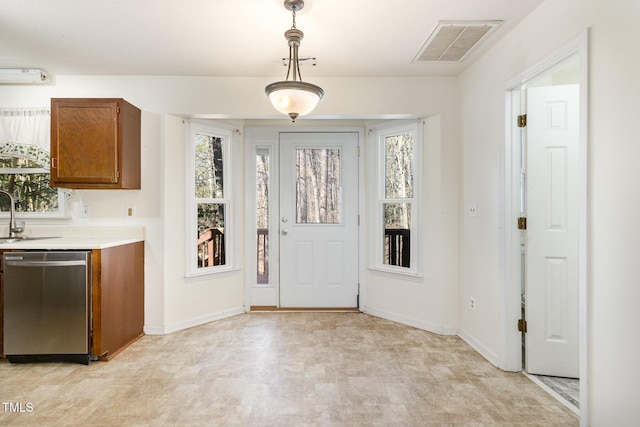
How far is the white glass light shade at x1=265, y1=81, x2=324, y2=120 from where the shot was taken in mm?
2127

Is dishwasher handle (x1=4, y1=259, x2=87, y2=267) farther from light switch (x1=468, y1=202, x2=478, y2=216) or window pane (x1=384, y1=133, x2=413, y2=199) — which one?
light switch (x1=468, y1=202, x2=478, y2=216)

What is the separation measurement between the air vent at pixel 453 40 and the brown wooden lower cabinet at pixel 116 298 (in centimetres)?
300

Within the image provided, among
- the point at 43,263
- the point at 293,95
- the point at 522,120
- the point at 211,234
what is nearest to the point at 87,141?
the point at 43,263

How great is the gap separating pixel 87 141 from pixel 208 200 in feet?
3.93

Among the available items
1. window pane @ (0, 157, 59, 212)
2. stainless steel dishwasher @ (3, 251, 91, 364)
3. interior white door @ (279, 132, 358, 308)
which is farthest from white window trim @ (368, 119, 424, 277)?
window pane @ (0, 157, 59, 212)

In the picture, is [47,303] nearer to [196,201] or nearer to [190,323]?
[190,323]

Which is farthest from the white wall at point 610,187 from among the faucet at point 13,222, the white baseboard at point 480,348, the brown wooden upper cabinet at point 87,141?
the faucet at point 13,222

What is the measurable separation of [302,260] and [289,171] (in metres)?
1.07

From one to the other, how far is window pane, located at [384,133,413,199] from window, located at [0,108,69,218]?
3.22 m

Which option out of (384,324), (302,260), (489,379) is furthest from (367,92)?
(489,379)

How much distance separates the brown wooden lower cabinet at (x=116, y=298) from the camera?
2.71 meters

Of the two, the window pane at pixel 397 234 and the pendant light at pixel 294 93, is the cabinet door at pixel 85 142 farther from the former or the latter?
the window pane at pixel 397 234

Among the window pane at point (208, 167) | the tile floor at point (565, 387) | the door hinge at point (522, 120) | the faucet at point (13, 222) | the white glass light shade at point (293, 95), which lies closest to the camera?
the white glass light shade at point (293, 95)

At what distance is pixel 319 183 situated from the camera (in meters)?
4.24
